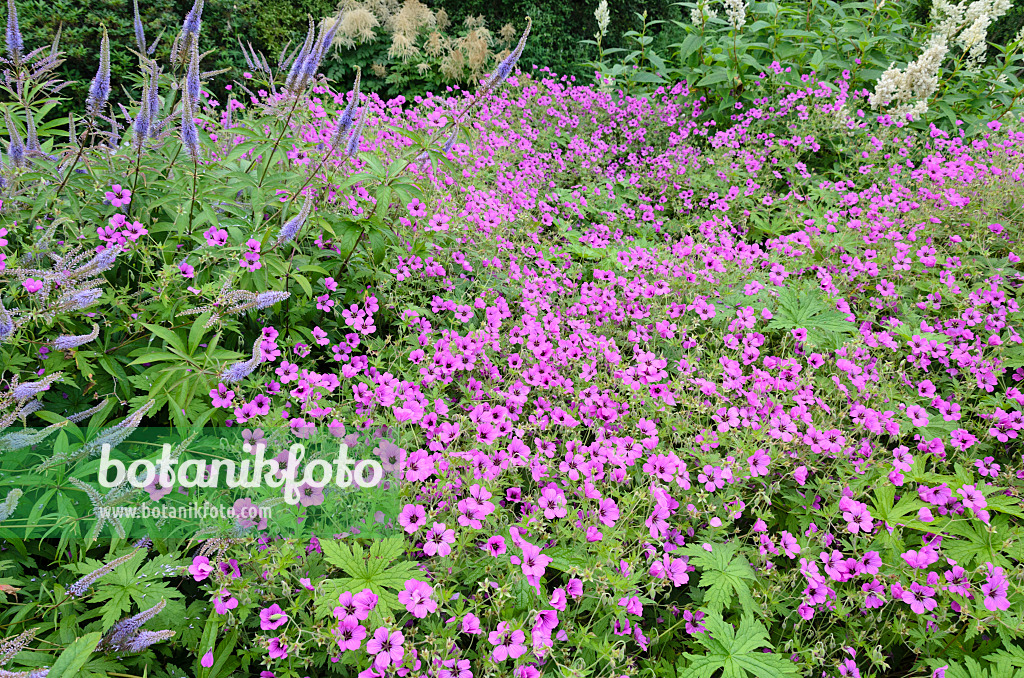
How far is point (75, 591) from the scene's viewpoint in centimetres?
157

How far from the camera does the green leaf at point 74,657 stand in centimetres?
142

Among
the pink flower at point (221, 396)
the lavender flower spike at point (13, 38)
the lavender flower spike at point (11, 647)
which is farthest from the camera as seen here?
the lavender flower spike at point (13, 38)

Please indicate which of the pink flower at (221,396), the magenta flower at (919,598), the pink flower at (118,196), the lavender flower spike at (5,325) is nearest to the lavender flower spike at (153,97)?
the pink flower at (118,196)

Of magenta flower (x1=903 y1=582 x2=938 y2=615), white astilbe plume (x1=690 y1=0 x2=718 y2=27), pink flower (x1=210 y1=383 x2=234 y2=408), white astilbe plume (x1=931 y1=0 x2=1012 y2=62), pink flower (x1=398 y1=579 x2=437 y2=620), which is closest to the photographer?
pink flower (x1=398 y1=579 x2=437 y2=620)

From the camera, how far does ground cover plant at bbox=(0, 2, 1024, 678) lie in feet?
5.86

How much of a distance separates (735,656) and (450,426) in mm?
1321

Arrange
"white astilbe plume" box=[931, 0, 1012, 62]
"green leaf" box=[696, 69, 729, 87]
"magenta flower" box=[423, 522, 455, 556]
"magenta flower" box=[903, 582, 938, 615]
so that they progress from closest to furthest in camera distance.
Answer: "magenta flower" box=[423, 522, 455, 556], "magenta flower" box=[903, 582, 938, 615], "white astilbe plume" box=[931, 0, 1012, 62], "green leaf" box=[696, 69, 729, 87]

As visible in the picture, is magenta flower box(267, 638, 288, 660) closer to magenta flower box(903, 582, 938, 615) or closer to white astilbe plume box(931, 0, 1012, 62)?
magenta flower box(903, 582, 938, 615)

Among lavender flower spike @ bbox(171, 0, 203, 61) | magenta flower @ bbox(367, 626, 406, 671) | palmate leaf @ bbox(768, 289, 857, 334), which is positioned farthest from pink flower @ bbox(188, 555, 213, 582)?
palmate leaf @ bbox(768, 289, 857, 334)

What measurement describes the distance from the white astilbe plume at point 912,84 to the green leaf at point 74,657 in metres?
7.80

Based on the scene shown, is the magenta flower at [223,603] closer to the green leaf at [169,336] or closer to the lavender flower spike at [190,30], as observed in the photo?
the green leaf at [169,336]

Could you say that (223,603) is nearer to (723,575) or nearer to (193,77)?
(723,575)

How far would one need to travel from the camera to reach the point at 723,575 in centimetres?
213

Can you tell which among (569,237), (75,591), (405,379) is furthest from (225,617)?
(569,237)
